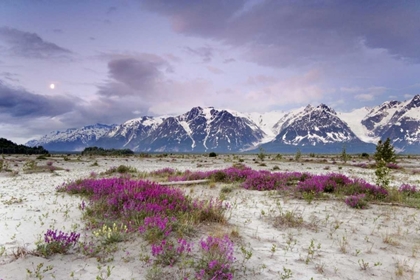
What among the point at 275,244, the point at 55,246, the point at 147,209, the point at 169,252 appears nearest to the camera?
the point at 169,252

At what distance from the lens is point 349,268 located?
5.13m

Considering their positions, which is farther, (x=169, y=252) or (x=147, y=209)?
(x=147, y=209)

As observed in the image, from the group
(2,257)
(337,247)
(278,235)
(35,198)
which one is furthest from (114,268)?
(35,198)

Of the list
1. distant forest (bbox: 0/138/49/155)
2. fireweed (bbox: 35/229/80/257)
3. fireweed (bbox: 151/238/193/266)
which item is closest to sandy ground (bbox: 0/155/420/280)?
fireweed (bbox: 35/229/80/257)

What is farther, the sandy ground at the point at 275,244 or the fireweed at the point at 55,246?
the fireweed at the point at 55,246

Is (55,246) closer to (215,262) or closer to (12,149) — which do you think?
(215,262)

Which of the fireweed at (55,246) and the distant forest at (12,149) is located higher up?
the distant forest at (12,149)

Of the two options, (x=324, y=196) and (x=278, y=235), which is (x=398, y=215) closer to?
(x=324, y=196)

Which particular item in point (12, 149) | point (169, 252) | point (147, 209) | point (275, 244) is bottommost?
point (275, 244)

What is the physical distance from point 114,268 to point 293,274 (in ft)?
10.9

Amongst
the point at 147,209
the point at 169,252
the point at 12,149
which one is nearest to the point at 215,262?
the point at 169,252

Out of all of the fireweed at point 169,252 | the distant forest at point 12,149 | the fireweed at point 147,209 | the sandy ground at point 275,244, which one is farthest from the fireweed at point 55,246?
the distant forest at point 12,149

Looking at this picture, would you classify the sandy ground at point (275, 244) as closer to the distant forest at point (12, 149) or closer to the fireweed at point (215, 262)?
the fireweed at point (215, 262)

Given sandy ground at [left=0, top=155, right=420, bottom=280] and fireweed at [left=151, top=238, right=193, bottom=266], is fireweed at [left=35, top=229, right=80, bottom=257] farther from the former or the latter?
fireweed at [left=151, top=238, right=193, bottom=266]
